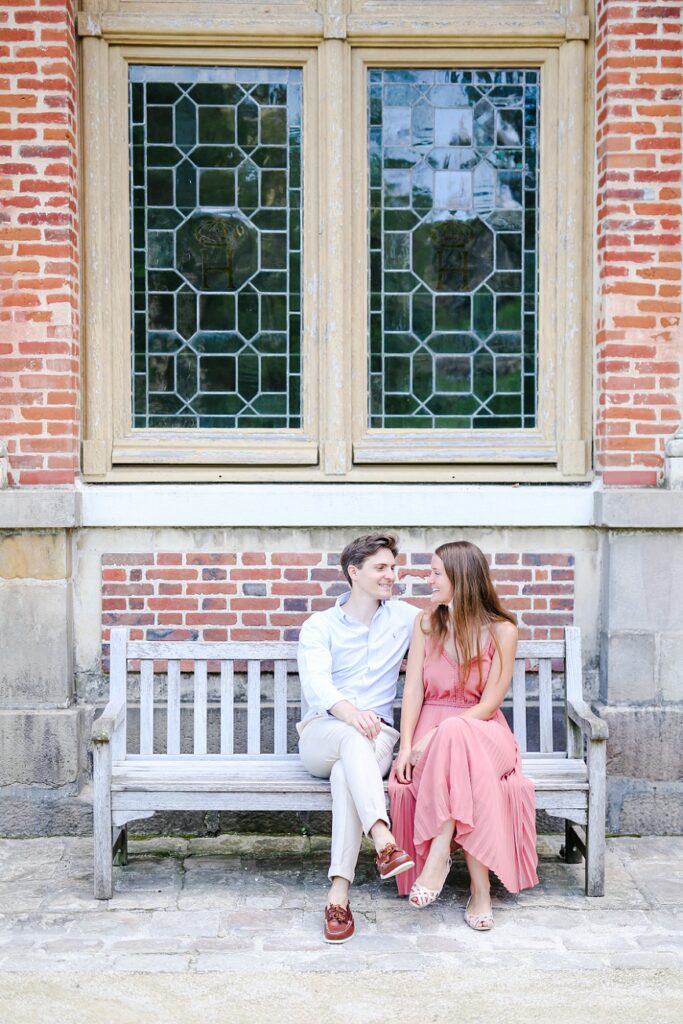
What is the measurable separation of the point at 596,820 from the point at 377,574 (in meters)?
1.36

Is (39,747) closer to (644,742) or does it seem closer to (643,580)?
(644,742)

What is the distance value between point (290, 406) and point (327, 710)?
1.75 metres

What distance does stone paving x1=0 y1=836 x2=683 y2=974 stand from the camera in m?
4.01

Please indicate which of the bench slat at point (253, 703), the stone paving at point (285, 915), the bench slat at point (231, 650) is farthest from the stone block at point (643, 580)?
the bench slat at point (253, 703)

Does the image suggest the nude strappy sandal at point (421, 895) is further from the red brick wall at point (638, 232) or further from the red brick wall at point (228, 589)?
the red brick wall at point (638, 232)

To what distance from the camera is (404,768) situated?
15.2 ft

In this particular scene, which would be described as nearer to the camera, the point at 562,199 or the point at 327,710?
the point at 327,710

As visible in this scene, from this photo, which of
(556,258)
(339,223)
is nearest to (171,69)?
(339,223)

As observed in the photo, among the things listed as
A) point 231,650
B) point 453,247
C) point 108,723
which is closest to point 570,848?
point 231,650

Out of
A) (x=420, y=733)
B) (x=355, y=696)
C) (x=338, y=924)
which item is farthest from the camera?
(x=355, y=696)

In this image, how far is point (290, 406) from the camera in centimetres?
572

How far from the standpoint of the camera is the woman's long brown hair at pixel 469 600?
466 cm

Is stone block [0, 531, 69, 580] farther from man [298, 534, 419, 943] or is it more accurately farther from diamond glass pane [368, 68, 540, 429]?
diamond glass pane [368, 68, 540, 429]

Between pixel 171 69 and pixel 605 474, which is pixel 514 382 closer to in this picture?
pixel 605 474
